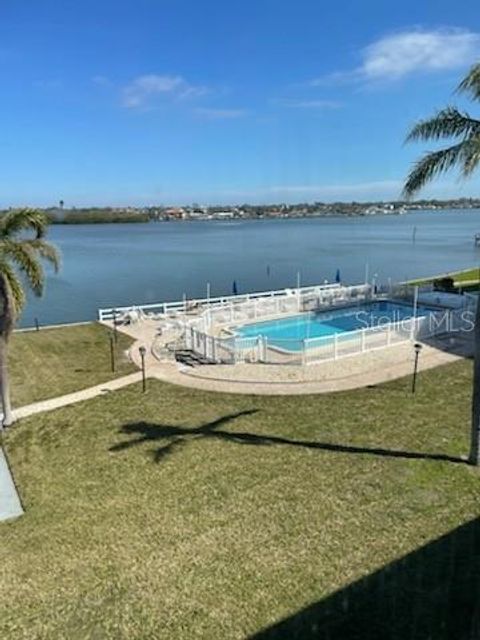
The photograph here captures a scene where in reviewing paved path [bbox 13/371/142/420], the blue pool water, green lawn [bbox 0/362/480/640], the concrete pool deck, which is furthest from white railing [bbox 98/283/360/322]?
green lawn [bbox 0/362/480/640]

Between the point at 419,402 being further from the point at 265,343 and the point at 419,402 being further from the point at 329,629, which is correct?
the point at 329,629

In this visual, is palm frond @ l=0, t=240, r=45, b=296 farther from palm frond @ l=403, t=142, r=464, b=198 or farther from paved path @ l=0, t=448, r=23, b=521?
palm frond @ l=403, t=142, r=464, b=198

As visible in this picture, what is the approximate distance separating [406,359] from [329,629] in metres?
12.2

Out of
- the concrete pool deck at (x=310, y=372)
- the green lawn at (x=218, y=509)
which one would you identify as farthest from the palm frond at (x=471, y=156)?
the concrete pool deck at (x=310, y=372)

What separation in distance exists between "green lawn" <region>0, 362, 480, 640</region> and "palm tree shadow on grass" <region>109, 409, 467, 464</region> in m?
0.04

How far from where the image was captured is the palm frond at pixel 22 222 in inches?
476

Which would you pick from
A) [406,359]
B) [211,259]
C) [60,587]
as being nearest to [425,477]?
[60,587]

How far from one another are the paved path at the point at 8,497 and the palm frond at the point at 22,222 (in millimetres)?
4994

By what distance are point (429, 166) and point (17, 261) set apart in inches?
342

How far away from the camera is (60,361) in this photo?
60.3ft

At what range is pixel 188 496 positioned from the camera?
29.5 ft

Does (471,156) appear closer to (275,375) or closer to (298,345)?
(275,375)

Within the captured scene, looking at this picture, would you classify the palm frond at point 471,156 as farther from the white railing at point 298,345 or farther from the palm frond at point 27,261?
the white railing at point 298,345

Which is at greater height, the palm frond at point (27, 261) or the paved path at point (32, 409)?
the palm frond at point (27, 261)
